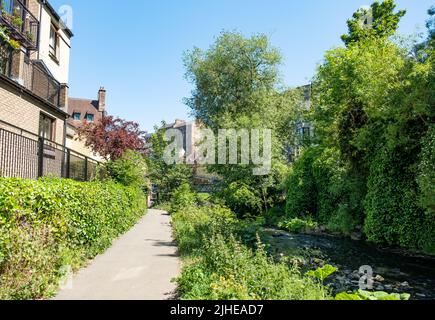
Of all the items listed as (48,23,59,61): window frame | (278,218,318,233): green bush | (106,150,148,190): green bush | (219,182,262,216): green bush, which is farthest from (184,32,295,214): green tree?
(48,23,59,61): window frame

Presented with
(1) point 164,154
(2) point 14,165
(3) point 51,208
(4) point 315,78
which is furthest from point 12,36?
(1) point 164,154

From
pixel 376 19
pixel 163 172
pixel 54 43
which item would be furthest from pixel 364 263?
pixel 163 172

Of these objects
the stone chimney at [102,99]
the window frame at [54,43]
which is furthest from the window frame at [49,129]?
the stone chimney at [102,99]

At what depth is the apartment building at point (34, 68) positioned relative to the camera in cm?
1275

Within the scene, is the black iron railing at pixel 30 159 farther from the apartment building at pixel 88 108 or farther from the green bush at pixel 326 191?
the apartment building at pixel 88 108

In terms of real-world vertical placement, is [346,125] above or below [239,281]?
above

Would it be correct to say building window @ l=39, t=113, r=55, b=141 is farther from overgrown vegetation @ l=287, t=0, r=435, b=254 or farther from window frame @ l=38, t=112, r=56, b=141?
overgrown vegetation @ l=287, t=0, r=435, b=254

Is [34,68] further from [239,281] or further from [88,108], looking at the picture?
[88,108]

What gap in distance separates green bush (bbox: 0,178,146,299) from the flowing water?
15.5 feet

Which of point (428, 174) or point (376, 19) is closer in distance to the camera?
point (428, 174)

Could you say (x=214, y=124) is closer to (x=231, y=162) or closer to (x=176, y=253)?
(x=231, y=162)

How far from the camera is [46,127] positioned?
632 inches

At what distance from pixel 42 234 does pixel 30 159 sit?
174 inches

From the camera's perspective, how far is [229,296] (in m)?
5.08
